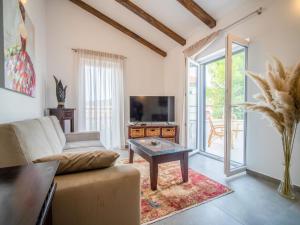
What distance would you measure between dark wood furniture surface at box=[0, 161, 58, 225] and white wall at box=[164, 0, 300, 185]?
8.53ft

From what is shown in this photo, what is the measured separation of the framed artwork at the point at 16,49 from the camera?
146 cm

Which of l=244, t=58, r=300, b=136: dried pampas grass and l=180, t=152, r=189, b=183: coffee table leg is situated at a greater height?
l=244, t=58, r=300, b=136: dried pampas grass

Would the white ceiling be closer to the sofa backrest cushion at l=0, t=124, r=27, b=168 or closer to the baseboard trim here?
the baseboard trim

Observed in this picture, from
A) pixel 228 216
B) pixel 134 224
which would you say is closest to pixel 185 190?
pixel 228 216

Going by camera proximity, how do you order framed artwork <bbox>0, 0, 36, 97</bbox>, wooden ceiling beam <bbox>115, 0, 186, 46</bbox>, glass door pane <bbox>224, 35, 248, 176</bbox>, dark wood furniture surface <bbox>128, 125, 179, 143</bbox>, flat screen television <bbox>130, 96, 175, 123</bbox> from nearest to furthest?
framed artwork <bbox>0, 0, 36, 97</bbox> → glass door pane <bbox>224, 35, 248, 176</bbox> → wooden ceiling beam <bbox>115, 0, 186, 46</bbox> → dark wood furniture surface <bbox>128, 125, 179, 143</bbox> → flat screen television <bbox>130, 96, 175, 123</bbox>

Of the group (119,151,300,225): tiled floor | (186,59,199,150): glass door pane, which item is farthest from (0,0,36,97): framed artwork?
(186,59,199,150): glass door pane

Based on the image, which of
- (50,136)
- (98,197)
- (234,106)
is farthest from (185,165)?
(50,136)

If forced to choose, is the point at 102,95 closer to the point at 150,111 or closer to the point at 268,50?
the point at 150,111

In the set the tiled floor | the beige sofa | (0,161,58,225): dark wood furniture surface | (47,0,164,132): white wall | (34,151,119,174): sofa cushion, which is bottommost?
the tiled floor

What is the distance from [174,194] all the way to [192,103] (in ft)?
7.40

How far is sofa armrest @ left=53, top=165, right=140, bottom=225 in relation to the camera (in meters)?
0.99

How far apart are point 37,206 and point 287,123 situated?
7.46ft

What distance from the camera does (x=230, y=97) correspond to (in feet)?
7.89

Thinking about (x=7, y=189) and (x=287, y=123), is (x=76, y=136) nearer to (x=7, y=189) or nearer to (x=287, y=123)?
(x=7, y=189)
